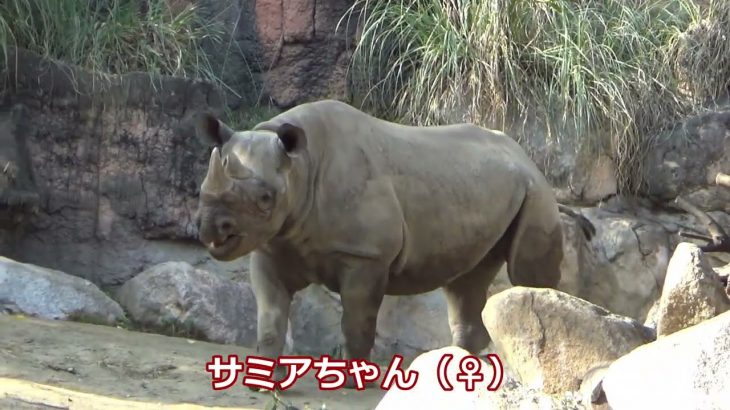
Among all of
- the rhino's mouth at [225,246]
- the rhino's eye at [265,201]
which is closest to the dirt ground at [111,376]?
the rhino's mouth at [225,246]

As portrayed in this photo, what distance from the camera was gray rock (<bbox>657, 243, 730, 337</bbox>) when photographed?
5199 millimetres

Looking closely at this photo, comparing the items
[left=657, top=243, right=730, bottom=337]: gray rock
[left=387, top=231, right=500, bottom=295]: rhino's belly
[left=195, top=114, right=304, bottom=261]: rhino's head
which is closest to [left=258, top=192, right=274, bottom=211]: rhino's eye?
[left=195, top=114, right=304, bottom=261]: rhino's head

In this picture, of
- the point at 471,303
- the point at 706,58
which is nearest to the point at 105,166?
the point at 471,303

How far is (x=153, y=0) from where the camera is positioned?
1059 centimetres

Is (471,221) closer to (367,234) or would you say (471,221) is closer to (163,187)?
(367,234)

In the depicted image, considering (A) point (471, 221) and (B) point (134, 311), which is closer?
(A) point (471, 221)

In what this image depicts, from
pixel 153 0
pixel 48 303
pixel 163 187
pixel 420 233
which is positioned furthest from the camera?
pixel 153 0

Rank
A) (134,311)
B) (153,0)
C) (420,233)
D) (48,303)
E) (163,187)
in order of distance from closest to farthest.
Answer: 1. (420,233)
2. (48,303)
3. (134,311)
4. (163,187)
5. (153,0)

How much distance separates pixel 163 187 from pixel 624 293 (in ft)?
11.5

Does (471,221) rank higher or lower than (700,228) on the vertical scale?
higher

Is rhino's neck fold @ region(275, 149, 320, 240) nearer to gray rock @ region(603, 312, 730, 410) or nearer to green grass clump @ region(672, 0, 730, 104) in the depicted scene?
gray rock @ region(603, 312, 730, 410)

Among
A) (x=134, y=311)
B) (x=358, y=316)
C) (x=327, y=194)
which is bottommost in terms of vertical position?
(x=134, y=311)

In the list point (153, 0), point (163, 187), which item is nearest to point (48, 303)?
point (163, 187)

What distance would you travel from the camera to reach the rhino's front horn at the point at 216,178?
6285 mm
